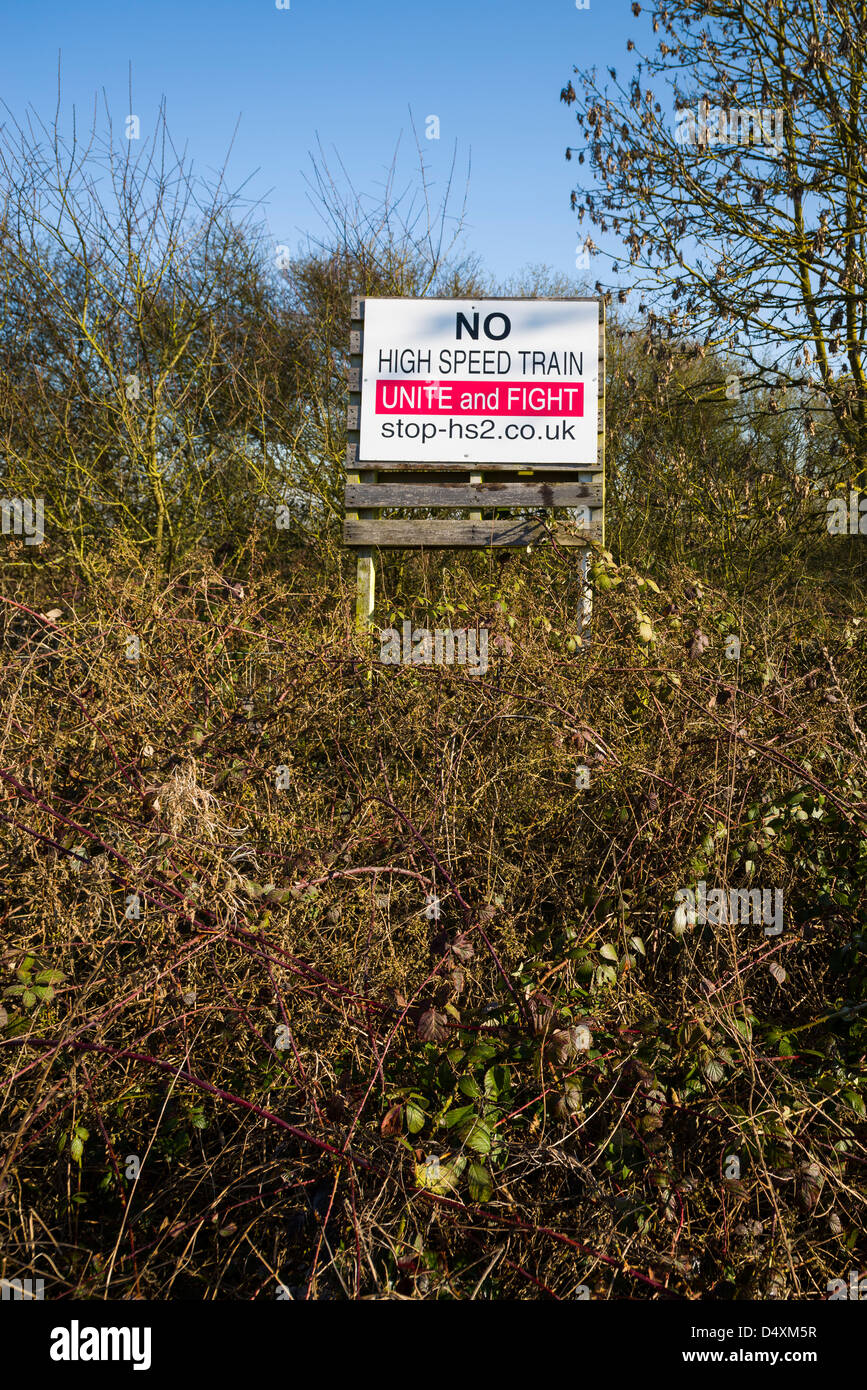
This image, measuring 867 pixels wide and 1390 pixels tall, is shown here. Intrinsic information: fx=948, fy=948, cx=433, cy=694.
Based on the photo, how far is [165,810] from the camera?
116 inches

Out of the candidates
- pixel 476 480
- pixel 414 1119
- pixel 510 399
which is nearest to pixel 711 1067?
pixel 414 1119

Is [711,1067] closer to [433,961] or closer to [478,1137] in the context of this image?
[478,1137]

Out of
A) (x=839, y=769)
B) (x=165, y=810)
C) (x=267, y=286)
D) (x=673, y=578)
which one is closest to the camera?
(x=165, y=810)

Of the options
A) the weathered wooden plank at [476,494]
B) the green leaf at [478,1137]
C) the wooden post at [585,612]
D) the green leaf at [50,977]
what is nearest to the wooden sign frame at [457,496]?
the weathered wooden plank at [476,494]

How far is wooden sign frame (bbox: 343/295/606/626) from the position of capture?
6770mm

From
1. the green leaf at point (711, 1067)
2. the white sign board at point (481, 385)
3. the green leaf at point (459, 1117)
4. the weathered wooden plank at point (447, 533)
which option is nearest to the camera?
the green leaf at point (459, 1117)

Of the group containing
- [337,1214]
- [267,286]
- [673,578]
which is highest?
[267,286]

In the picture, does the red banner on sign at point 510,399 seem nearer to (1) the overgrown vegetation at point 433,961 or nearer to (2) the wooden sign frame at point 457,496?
(2) the wooden sign frame at point 457,496

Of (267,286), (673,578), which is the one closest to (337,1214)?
(673,578)

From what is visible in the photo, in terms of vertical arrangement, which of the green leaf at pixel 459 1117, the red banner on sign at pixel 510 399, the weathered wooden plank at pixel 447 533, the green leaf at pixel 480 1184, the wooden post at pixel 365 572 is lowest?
the green leaf at pixel 480 1184

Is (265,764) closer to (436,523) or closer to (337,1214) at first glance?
(337,1214)

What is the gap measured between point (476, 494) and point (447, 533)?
35cm

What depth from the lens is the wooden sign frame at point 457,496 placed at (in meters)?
6.77
